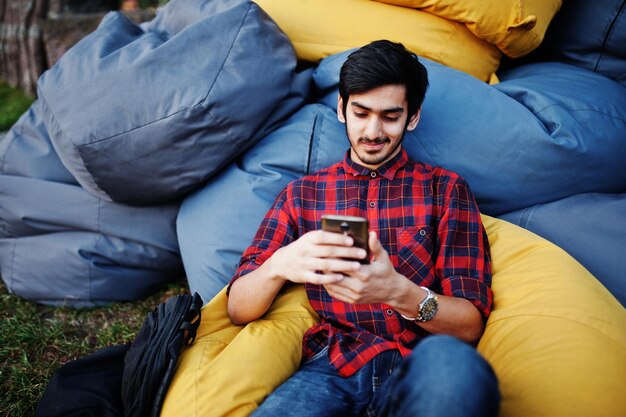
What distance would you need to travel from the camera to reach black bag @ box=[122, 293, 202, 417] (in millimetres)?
1340

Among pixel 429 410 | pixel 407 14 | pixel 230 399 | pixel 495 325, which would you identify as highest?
pixel 407 14

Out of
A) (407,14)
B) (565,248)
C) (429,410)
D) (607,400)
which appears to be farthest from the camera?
(407,14)

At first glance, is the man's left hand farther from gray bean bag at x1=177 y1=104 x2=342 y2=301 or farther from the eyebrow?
gray bean bag at x1=177 y1=104 x2=342 y2=301

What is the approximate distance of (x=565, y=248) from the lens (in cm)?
169

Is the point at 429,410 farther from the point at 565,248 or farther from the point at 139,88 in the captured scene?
the point at 139,88

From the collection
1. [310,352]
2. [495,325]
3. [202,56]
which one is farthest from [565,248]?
[202,56]

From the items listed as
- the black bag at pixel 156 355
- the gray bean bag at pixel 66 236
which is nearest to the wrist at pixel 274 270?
the black bag at pixel 156 355

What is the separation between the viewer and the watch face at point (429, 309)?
1.32 metres

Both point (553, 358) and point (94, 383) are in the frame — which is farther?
point (94, 383)

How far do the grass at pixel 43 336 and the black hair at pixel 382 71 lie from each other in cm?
120

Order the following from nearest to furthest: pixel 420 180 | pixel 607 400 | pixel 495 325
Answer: pixel 607 400 < pixel 495 325 < pixel 420 180

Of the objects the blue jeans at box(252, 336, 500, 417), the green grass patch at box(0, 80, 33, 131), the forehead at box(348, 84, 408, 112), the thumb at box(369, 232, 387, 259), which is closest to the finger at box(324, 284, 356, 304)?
the thumb at box(369, 232, 387, 259)

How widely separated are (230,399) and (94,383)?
0.40 meters

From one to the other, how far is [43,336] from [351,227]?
1456 mm
